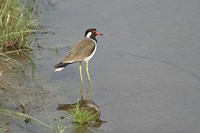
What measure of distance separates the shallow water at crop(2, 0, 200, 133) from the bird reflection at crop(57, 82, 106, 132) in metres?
0.07

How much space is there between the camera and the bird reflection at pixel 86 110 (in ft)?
22.2

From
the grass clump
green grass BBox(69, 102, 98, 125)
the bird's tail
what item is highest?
the grass clump

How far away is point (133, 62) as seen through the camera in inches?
342

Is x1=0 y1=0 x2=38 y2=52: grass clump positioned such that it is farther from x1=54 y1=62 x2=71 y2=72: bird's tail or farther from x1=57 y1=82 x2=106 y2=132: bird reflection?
x1=57 y1=82 x2=106 y2=132: bird reflection

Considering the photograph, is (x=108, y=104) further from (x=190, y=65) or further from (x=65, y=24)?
(x=65, y=24)

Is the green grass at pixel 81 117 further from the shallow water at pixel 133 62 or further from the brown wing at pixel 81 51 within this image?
the brown wing at pixel 81 51

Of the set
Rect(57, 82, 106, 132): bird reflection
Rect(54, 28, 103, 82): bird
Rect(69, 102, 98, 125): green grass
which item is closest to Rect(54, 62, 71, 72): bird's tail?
Rect(54, 28, 103, 82): bird

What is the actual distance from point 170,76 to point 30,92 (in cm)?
190

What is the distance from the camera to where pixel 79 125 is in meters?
6.76

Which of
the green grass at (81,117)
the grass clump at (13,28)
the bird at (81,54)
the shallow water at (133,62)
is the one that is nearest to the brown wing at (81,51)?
the bird at (81,54)

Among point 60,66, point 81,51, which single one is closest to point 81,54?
point 81,51

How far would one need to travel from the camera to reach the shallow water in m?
Result: 7.19

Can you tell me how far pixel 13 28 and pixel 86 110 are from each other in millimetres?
2221

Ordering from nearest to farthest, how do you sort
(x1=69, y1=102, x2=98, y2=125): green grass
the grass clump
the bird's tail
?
(x1=69, y1=102, x2=98, y2=125): green grass → the bird's tail → the grass clump
